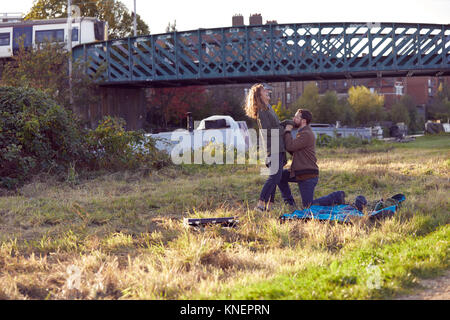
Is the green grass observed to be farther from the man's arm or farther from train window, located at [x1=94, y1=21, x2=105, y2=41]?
train window, located at [x1=94, y1=21, x2=105, y2=41]

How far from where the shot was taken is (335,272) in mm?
4664

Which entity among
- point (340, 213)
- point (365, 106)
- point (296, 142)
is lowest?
point (340, 213)

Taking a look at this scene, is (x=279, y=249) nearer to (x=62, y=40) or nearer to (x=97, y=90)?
(x=62, y=40)

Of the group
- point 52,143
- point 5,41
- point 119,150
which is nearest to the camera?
point 52,143

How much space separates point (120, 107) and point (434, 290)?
36.6 meters

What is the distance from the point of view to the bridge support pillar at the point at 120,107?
36.0m

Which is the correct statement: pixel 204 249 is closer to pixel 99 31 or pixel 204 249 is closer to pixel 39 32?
pixel 39 32

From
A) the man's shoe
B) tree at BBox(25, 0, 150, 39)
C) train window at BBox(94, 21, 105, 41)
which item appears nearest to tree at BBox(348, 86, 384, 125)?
tree at BBox(25, 0, 150, 39)

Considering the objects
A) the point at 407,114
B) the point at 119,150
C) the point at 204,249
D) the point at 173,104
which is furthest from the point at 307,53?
the point at 407,114

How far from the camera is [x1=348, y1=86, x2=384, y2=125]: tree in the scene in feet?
206

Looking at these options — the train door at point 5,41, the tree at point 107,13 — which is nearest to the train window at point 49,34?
the train door at point 5,41

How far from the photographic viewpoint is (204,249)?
5512 mm

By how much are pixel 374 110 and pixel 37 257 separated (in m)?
61.9

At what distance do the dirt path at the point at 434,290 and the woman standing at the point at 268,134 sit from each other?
3543 millimetres
